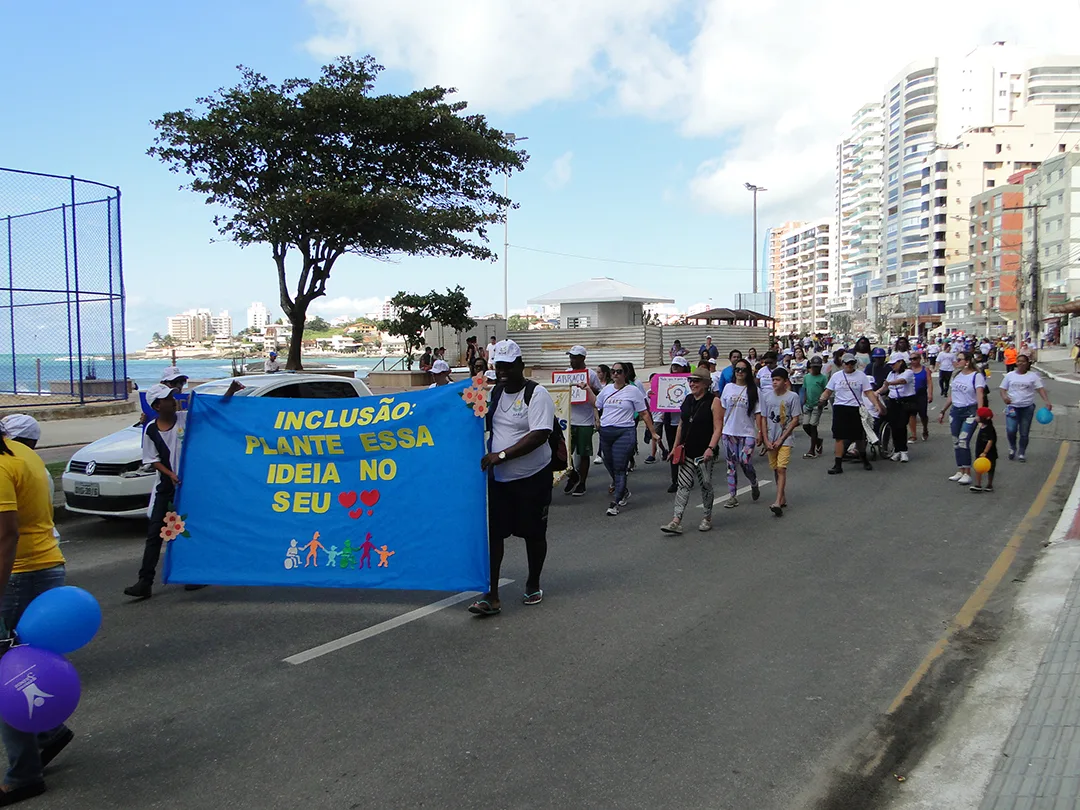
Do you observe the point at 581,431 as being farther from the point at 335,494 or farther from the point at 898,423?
the point at 898,423

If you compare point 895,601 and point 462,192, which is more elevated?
point 462,192

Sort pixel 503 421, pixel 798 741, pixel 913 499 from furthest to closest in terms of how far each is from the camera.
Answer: pixel 913 499, pixel 503 421, pixel 798 741

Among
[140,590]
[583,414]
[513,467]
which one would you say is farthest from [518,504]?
[583,414]

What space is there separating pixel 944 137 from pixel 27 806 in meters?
146

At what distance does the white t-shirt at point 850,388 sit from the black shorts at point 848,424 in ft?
0.43

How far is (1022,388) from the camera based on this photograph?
1334 cm

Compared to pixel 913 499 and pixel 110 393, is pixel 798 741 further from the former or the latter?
pixel 110 393

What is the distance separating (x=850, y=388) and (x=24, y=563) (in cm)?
1112

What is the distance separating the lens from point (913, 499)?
10.7 meters

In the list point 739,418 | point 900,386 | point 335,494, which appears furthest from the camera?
point 900,386

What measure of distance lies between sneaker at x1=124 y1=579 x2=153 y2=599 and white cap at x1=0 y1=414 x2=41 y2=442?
2867 millimetres

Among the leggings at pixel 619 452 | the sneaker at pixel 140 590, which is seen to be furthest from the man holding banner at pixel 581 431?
the sneaker at pixel 140 590

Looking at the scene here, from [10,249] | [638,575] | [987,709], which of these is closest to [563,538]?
[638,575]

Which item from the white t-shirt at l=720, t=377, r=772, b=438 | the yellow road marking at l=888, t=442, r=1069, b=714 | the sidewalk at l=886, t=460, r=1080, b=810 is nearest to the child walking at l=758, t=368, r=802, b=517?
the white t-shirt at l=720, t=377, r=772, b=438
